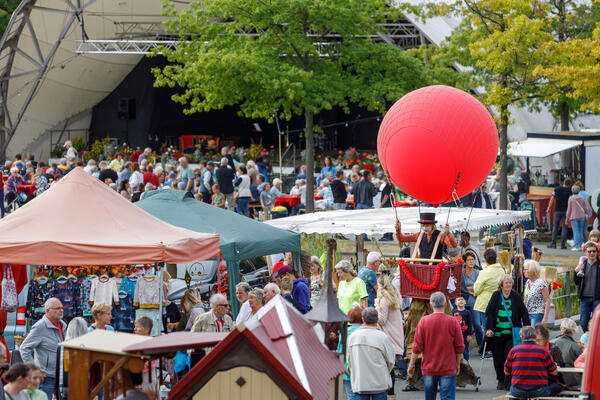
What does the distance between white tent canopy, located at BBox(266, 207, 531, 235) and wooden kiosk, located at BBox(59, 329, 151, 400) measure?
8661mm

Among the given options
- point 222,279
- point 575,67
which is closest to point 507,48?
point 575,67

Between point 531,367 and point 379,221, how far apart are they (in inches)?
274

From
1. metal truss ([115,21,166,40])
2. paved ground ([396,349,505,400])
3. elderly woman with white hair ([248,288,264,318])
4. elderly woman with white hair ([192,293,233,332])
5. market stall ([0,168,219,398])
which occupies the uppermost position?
metal truss ([115,21,166,40])

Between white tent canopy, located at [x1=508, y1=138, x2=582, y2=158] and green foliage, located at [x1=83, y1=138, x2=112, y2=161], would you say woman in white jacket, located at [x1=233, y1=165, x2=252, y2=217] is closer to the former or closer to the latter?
white tent canopy, located at [x1=508, y1=138, x2=582, y2=158]

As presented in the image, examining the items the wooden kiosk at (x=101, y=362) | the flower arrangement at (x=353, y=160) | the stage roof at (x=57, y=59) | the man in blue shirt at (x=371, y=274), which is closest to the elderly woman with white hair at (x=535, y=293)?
the man in blue shirt at (x=371, y=274)

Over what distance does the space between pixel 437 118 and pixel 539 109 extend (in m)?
20.0

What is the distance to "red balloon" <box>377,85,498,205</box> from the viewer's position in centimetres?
1202

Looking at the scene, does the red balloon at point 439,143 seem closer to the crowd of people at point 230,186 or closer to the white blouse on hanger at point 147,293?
the white blouse on hanger at point 147,293

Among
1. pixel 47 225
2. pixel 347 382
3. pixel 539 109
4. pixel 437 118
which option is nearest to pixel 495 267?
pixel 437 118

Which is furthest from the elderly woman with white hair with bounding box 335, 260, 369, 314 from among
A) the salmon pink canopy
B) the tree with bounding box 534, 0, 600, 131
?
the tree with bounding box 534, 0, 600, 131

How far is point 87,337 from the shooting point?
7.02m

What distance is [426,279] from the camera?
39.1 feet

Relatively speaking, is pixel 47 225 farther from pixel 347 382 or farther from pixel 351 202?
pixel 351 202

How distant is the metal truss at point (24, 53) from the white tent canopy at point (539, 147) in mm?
16239
